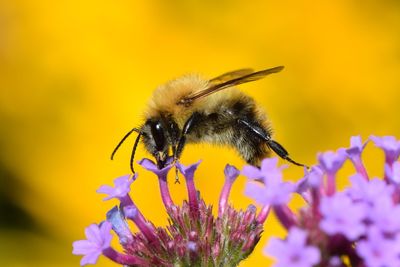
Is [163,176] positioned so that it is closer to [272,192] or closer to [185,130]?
[185,130]

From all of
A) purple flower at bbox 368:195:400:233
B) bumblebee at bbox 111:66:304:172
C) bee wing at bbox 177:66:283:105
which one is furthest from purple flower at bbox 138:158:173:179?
purple flower at bbox 368:195:400:233

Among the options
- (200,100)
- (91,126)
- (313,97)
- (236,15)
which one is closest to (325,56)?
(313,97)

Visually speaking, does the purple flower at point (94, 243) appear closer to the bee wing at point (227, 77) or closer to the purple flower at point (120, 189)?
the purple flower at point (120, 189)

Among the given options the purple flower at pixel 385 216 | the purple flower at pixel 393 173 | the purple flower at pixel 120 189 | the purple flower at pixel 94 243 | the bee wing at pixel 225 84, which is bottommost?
the purple flower at pixel 385 216

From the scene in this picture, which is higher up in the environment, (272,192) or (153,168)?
(153,168)

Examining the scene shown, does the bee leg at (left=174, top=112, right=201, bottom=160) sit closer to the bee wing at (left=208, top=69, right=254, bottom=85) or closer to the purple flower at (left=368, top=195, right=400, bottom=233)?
the bee wing at (left=208, top=69, right=254, bottom=85)

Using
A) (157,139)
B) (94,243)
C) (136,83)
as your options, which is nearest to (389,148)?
(94,243)

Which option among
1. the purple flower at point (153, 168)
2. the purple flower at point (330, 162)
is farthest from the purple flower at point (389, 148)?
the purple flower at point (153, 168)
